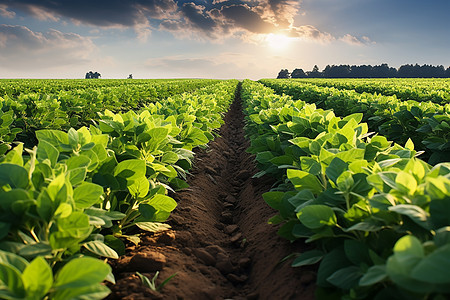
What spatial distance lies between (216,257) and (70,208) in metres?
1.60

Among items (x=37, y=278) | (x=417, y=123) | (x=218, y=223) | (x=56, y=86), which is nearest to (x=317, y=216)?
(x=37, y=278)

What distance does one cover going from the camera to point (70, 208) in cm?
144

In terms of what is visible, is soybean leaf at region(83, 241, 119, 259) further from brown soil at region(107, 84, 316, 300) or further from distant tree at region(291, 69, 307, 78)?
distant tree at region(291, 69, 307, 78)

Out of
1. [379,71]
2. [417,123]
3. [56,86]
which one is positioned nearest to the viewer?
[417,123]

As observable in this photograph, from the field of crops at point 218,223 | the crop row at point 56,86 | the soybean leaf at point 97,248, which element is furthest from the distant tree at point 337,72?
the soybean leaf at point 97,248

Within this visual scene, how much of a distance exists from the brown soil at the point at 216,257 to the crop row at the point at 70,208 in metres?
0.22

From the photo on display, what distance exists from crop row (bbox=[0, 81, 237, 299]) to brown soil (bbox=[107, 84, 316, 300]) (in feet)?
0.72

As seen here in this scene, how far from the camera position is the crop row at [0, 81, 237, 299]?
1.29 meters

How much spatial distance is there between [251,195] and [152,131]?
6.20 ft

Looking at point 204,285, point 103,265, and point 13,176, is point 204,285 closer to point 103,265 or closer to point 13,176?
point 103,265

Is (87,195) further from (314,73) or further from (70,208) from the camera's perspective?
(314,73)

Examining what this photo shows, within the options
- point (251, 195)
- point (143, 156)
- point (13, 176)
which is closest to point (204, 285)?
point (143, 156)

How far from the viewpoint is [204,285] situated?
7.54 ft

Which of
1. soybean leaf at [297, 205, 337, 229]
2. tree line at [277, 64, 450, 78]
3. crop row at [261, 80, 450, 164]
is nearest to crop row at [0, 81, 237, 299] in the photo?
soybean leaf at [297, 205, 337, 229]
